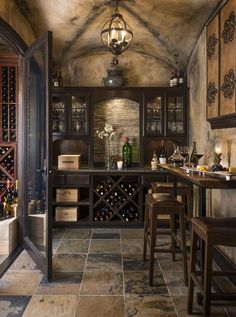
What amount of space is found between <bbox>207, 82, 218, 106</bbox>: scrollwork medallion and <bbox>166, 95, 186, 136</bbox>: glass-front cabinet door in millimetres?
1229

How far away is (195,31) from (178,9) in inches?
22.2

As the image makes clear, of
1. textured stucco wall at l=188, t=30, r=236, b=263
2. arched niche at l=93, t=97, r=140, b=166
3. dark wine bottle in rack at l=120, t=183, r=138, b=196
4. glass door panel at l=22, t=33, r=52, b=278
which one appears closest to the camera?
textured stucco wall at l=188, t=30, r=236, b=263

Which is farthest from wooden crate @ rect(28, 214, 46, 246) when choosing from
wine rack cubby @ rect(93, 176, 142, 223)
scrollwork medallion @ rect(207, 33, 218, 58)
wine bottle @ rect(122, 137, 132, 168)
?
scrollwork medallion @ rect(207, 33, 218, 58)

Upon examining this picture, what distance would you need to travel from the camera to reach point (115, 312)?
2.35 metres

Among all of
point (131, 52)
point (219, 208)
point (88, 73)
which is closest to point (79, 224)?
point (219, 208)

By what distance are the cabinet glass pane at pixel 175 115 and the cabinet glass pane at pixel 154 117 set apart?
0.47 ft

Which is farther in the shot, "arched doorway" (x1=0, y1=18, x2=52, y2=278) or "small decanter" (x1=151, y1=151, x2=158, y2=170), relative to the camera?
"small decanter" (x1=151, y1=151, x2=158, y2=170)

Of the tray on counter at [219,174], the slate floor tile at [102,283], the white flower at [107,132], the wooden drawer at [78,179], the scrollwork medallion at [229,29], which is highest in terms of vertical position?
the scrollwork medallion at [229,29]

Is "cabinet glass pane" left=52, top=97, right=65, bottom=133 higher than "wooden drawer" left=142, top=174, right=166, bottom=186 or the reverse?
higher

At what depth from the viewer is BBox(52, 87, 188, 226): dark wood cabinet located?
15.5 feet

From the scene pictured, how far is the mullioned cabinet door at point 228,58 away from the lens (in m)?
2.93

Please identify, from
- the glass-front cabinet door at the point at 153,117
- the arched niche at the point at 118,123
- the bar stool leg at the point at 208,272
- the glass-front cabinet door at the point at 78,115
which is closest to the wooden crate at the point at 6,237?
the glass-front cabinet door at the point at 78,115

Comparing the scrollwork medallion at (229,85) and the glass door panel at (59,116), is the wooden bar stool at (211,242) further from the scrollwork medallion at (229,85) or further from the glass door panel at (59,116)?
the glass door panel at (59,116)

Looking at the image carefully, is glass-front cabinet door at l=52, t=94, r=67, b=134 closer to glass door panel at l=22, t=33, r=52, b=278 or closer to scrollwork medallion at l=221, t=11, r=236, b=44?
glass door panel at l=22, t=33, r=52, b=278
